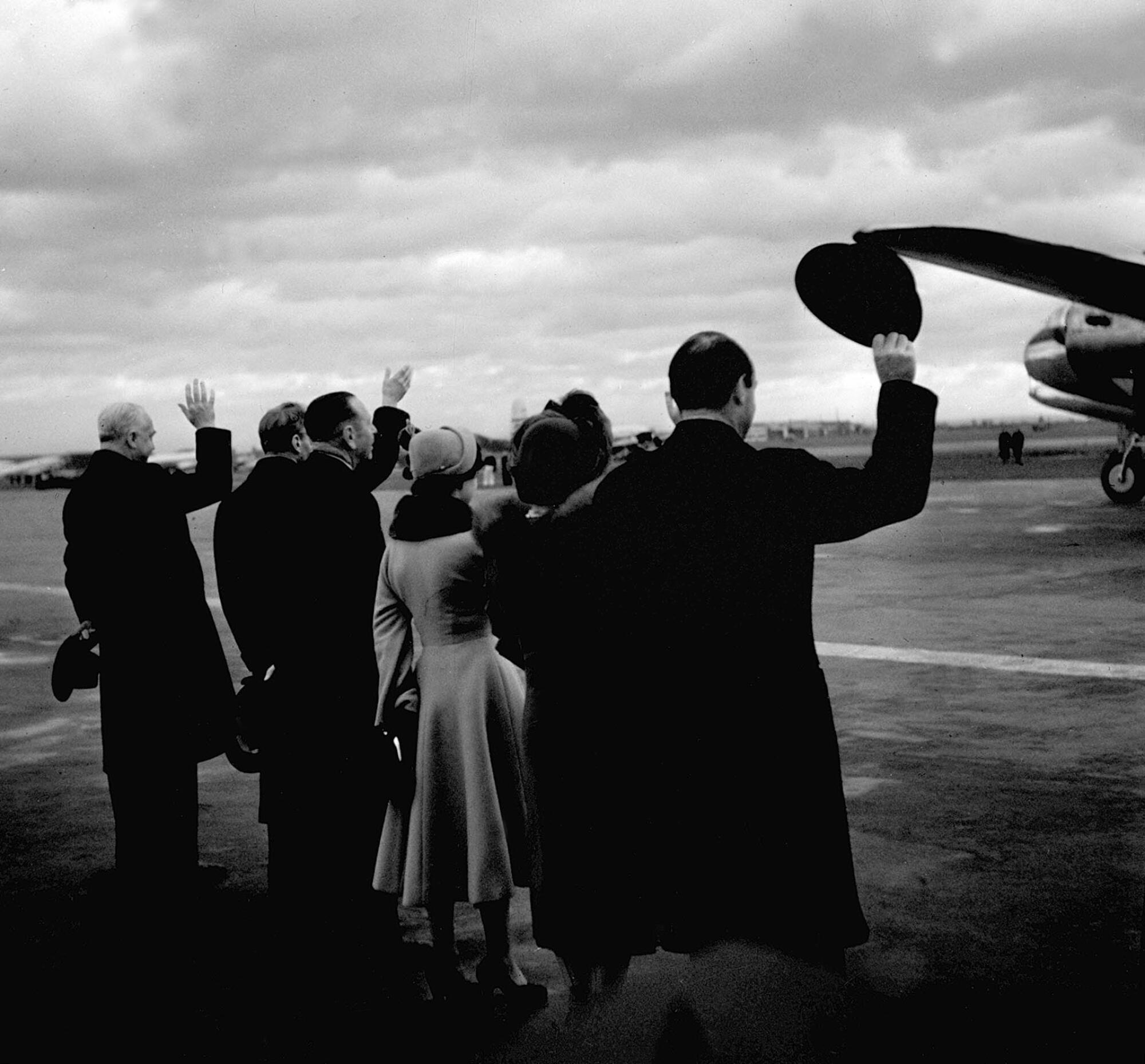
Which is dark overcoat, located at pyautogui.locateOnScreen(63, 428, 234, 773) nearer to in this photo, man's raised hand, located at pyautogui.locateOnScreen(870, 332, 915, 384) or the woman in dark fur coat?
the woman in dark fur coat

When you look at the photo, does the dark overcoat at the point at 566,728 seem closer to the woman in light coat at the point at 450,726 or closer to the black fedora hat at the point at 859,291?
the woman in light coat at the point at 450,726

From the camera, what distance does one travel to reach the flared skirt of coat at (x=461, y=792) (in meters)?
4.16

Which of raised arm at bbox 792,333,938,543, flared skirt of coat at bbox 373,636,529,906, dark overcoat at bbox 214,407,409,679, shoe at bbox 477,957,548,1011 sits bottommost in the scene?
shoe at bbox 477,957,548,1011

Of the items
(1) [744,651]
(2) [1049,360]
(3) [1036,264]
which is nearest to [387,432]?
(1) [744,651]

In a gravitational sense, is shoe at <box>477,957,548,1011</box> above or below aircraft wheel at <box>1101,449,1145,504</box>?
below

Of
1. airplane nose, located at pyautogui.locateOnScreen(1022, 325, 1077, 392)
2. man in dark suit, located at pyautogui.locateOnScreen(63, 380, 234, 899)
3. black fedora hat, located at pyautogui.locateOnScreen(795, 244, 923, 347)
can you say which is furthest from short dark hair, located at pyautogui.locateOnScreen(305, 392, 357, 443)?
airplane nose, located at pyautogui.locateOnScreen(1022, 325, 1077, 392)

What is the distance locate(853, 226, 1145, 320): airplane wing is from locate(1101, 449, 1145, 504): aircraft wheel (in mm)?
22856

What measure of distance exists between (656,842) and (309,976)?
158 centimetres

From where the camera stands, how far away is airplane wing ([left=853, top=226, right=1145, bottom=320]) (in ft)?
7.70

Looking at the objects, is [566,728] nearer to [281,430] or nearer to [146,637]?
[281,430]

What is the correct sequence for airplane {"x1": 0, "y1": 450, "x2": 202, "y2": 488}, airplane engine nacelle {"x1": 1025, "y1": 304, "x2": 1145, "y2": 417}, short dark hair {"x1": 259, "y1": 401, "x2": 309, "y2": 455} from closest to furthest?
short dark hair {"x1": 259, "y1": 401, "x2": 309, "y2": 455}, airplane engine nacelle {"x1": 1025, "y1": 304, "x2": 1145, "y2": 417}, airplane {"x1": 0, "y1": 450, "x2": 202, "y2": 488}

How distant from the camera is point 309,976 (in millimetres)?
4266

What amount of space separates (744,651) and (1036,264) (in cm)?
106

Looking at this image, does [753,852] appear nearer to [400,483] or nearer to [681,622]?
[681,622]
